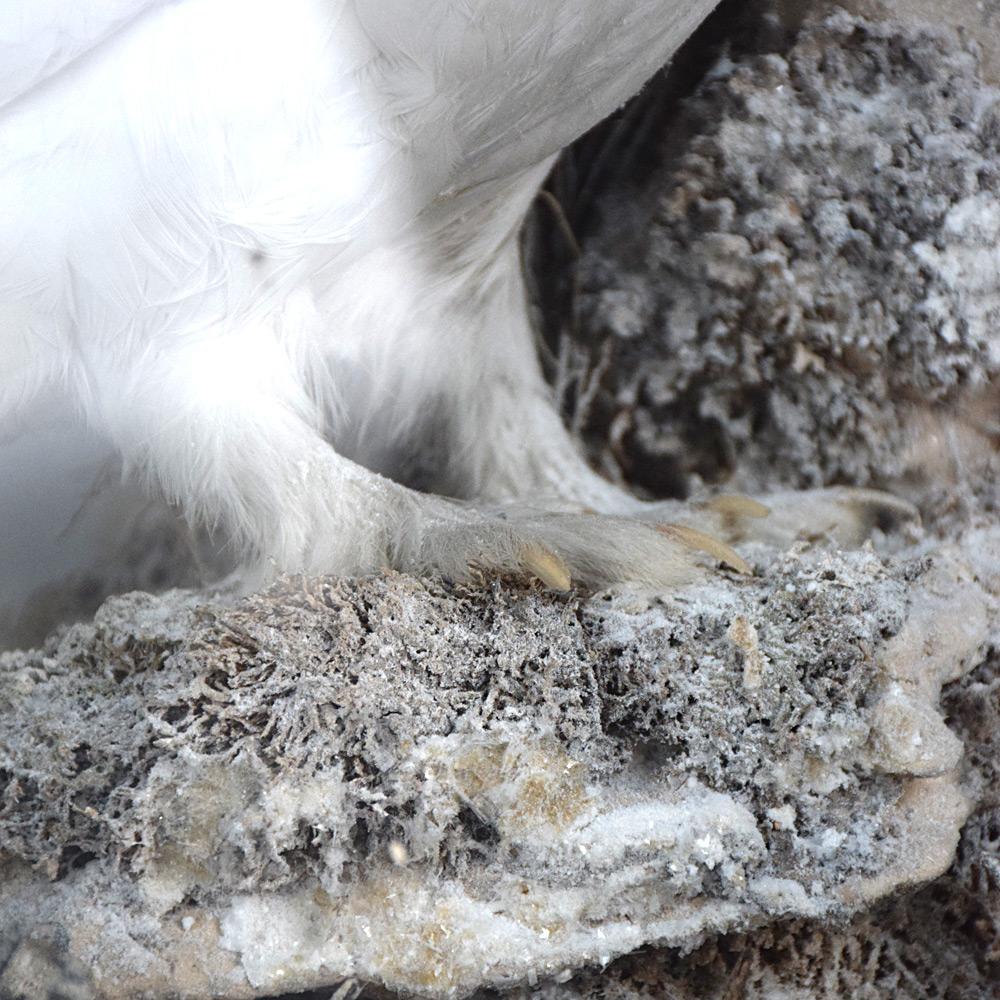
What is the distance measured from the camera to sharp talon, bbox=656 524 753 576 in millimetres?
1161

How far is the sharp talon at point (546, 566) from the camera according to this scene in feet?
3.55

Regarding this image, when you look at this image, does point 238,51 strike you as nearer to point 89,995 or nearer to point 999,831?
point 89,995

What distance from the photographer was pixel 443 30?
1.04m

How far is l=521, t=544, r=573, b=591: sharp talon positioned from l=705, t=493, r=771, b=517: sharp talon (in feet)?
1.07

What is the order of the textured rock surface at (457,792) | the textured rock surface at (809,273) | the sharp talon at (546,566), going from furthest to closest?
the textured rock surface at (809,273) → the sharp talon at (546,566) → the textured rock surface at (457,792)

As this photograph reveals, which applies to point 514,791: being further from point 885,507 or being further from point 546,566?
point 885,507

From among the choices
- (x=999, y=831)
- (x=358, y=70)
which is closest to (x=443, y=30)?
(x=358, y=70)

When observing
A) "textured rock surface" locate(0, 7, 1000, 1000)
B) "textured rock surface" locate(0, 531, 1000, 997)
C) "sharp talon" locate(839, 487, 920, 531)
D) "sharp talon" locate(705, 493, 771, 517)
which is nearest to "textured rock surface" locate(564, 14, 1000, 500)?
"sharp talon" locate(839, 487, 920, 531)

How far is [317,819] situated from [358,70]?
660mm

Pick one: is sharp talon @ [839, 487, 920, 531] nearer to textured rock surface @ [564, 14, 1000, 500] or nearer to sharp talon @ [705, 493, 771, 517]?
textured rock surface @ [564, 14, 1000, 500]

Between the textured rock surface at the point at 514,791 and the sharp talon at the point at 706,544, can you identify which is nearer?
the textured rock surface at the point at 514,791

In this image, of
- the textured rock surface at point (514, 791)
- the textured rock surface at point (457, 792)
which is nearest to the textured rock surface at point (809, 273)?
the textured rock surface at point (514, 791)

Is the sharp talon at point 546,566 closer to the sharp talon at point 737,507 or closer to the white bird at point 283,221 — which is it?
the white bird at point 283,221

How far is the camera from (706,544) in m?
1.18
